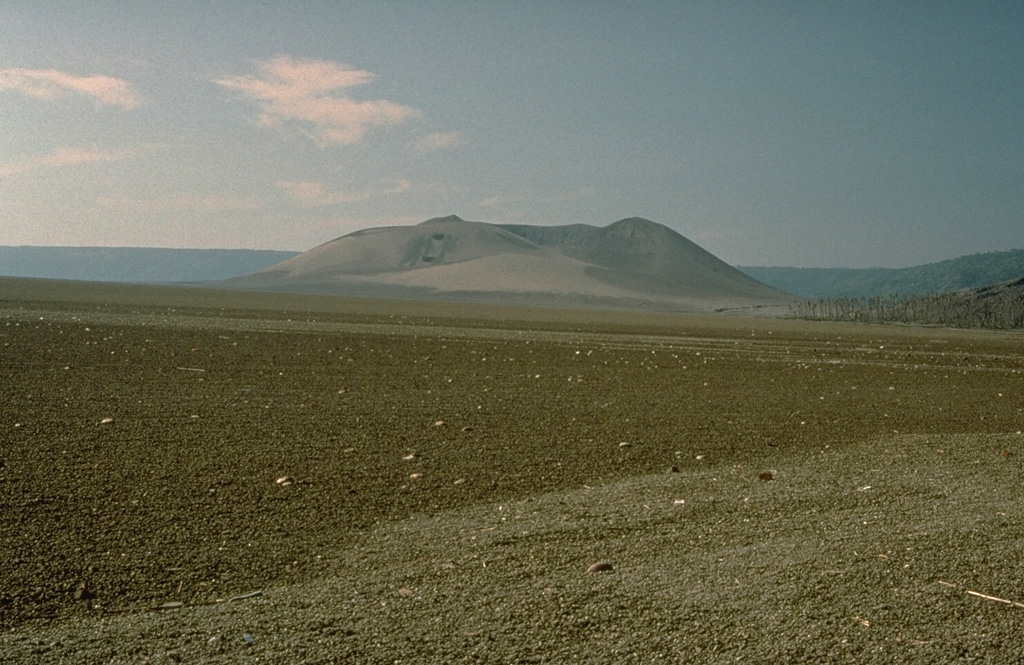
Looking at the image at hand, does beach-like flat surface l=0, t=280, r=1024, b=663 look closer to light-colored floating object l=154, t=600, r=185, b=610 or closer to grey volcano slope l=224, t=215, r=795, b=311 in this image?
light-colored floating object l=154, t=600, r=185, b=610

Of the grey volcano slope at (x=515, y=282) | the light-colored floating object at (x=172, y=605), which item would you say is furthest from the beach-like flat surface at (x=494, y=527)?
the grey volcano slope at (x=515, y=282)

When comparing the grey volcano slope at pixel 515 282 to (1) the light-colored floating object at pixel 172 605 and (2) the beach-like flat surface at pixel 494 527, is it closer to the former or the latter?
(2) the beach-like flat surface at pixel 494 527

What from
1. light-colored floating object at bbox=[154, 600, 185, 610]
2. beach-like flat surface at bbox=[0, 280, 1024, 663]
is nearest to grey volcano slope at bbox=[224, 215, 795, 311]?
beach-like flat surface at bbox=[0, 280, 1024, 663]

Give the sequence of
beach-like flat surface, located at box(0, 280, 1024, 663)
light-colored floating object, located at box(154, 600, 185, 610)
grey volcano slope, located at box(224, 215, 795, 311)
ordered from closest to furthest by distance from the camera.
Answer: beach-like flat surface, located at box(0, 280, 1024, 663), light-colored floating object, located at box(154, 600, 185, 610), grey volcano slope, located at box(224, 215, 795, 311)

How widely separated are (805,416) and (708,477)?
435 centimetres

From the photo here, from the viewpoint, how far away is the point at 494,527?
586 cm

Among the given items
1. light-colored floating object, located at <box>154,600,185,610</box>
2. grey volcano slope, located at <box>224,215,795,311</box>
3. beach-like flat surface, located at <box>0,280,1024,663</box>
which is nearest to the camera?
beach-like flat surface, located at <box>0,280,1024,663</box>

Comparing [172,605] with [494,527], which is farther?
[494,527]

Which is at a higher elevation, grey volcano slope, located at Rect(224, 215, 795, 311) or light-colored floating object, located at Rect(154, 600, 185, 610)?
grey volcano slope, located at Rect(224, 215, 795, 311)

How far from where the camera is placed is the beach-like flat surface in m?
4.09

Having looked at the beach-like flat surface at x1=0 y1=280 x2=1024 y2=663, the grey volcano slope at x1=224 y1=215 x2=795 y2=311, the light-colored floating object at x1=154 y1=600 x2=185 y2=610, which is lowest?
the light-colored floating object at x1=154 y1=600 x2=185 y2=610

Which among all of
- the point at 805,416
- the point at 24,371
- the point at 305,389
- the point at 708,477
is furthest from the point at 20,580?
the point at 24,371

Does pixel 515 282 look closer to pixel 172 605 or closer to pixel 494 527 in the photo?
pixel 494 527

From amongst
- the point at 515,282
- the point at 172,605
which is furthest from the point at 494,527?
the point at 515,282
